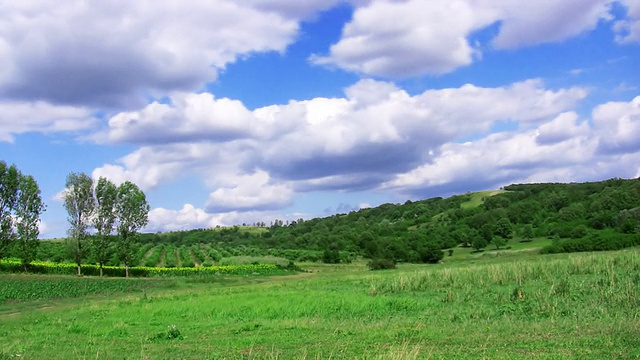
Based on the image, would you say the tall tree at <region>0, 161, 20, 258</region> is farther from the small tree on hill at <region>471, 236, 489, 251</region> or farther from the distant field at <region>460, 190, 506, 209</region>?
the distant field at <region>460, 190, 506, 209</region>

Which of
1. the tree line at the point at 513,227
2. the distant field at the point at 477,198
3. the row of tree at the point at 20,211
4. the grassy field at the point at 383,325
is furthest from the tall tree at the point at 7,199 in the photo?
the distant field at the point at 477,198

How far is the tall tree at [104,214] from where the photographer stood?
6681 cm

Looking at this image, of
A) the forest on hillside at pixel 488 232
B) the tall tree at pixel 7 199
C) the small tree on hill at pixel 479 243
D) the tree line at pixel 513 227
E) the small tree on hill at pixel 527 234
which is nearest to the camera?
the tall tree at pixel 7 199

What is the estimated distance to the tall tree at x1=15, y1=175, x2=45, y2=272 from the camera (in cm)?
6322

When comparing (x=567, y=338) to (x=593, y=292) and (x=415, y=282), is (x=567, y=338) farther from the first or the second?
(x=415, y=282)

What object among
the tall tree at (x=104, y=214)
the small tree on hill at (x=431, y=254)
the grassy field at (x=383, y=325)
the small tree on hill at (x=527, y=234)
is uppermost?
the tall tree at (x=104, y=214)

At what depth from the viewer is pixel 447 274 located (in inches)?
1325

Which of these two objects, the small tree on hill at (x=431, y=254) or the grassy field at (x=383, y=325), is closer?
the grassy field at (x=383, y=325)

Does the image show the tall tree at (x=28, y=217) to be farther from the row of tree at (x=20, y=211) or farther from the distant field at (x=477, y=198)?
the distant field at (x=477, y=198)

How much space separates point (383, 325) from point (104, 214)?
6066 cm

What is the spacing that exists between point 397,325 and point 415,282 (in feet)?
52.5

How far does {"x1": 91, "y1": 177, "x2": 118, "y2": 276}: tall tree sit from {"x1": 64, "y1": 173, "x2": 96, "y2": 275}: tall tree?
0.99 metres

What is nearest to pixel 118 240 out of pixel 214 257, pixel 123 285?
pixel 123 285

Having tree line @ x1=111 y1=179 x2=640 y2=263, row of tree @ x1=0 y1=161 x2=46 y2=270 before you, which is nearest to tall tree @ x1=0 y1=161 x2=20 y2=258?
row of tree @ x1=0 y1=161 x2=46 y2=270
